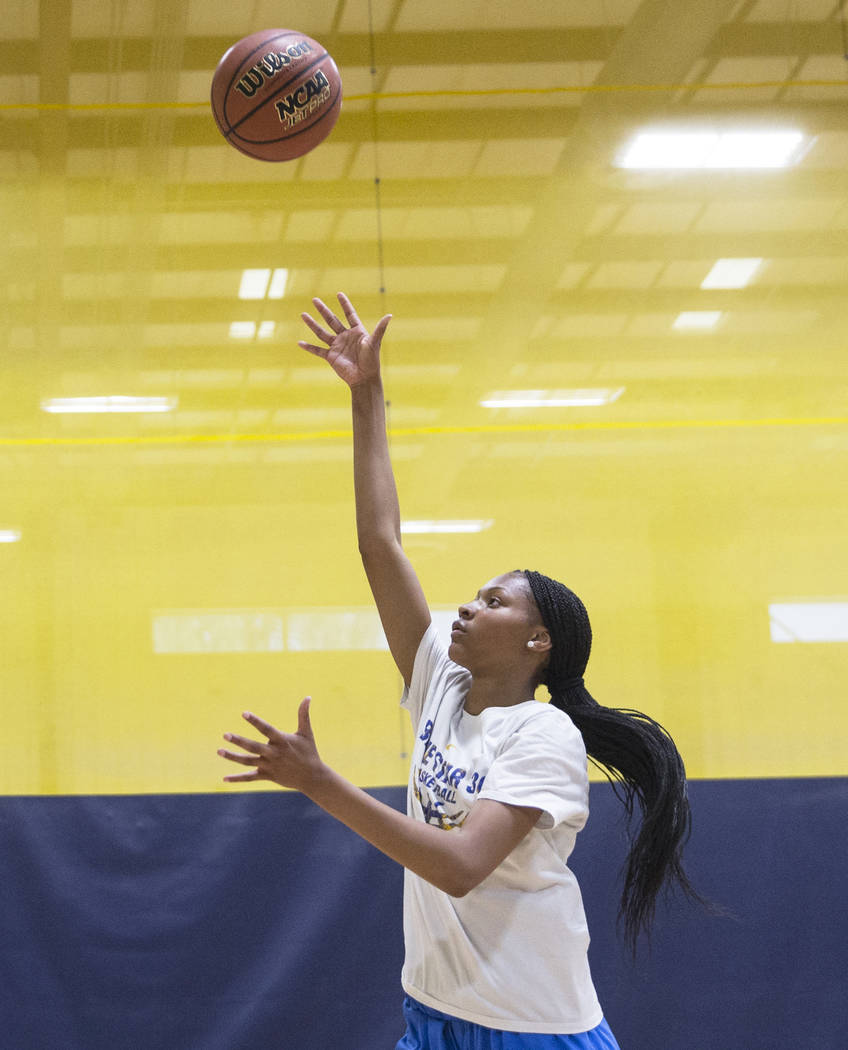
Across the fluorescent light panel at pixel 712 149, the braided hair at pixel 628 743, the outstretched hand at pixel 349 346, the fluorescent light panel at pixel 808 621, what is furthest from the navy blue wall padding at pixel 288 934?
the fluorescent light panel at pixel 712 149

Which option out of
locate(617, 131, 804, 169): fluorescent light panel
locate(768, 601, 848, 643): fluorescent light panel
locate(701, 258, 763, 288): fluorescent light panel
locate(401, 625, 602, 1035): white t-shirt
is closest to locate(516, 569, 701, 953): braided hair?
locate(401, 625, 602, 1035): white t-shirt

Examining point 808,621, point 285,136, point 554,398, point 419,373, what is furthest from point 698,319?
point 285,136

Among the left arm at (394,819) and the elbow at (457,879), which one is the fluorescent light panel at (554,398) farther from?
the elbow at (457,879)

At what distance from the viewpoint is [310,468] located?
4.02 m

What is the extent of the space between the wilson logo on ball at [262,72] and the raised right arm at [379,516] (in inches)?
35.6

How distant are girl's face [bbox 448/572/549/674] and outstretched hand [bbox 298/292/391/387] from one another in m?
0.56

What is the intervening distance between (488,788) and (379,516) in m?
0.70

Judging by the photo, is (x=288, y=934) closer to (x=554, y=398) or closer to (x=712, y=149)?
(x=554, y=398)

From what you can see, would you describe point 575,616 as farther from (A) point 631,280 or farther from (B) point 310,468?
(A) point 631,280

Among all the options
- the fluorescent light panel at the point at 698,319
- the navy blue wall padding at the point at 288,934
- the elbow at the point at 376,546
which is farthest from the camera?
the fluorescent light panel at the point at 698,319

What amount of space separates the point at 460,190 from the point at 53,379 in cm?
166

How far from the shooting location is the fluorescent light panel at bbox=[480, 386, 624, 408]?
409 cm

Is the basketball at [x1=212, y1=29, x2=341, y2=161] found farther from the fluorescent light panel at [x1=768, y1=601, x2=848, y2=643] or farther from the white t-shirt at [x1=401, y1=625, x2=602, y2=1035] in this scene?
the fluorescent light panel at [x1=768, y1=601, x2=848, y2=643]

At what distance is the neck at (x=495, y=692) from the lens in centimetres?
225
